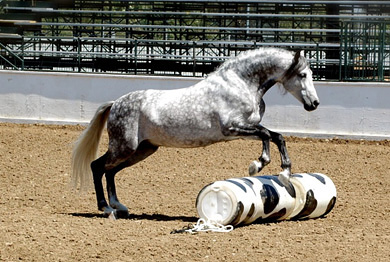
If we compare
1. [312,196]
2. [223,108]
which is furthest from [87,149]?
[312,196]

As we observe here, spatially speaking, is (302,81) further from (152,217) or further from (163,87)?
(163,87)

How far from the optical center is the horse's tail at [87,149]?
9.05 m

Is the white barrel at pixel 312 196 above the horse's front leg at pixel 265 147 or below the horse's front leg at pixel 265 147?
below

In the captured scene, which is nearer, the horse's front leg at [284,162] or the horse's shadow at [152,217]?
the horse's front leg at [284,162]

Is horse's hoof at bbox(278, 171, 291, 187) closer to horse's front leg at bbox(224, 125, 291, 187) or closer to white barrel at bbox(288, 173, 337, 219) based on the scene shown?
horse's front leg at bbox(224, 125, 291, 187)

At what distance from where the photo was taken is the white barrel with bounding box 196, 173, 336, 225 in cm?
782

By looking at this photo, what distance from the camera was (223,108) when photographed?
818 centimetres

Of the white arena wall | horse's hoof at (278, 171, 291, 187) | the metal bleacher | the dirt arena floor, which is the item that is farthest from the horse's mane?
the metal bleacher

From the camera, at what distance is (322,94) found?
Result: 15305 millimetres

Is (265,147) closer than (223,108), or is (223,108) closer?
(265,147)

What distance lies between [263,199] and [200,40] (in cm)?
1216

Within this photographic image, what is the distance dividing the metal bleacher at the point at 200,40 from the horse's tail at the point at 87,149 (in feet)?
24.9

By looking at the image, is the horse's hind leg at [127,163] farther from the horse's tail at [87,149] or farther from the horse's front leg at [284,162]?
the horse's front leg at [284,162]

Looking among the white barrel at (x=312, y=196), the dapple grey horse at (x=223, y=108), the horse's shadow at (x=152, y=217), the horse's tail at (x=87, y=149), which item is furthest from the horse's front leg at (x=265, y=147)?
the horse's tail at (x=87, y=149)
